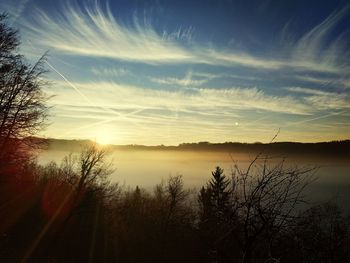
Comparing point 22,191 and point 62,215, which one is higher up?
point 22,191

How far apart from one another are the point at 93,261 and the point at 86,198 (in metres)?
7.96

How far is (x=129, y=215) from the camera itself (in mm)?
53094

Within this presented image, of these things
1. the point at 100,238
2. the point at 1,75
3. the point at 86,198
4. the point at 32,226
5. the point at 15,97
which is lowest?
the point at 100,238

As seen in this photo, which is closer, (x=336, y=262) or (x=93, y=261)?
(x=336, y=262)

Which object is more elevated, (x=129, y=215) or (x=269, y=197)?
(x=269, y=197)

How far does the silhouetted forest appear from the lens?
13.8 feet

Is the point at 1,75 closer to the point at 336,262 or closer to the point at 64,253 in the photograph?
the point at 336,262

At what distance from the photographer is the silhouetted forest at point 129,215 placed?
4.22 meters

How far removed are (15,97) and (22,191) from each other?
23468 mm

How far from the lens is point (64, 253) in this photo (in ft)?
113

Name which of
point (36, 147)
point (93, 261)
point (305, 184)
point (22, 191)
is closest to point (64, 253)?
point (93, 261)

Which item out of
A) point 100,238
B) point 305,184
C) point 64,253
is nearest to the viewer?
point 305,184

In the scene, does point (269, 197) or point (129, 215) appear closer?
point (269, 197)

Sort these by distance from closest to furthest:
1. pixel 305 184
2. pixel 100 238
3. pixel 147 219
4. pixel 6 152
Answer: pixel 305 184
pixel 6 152
pixel 100 238
pixel 147 219
